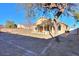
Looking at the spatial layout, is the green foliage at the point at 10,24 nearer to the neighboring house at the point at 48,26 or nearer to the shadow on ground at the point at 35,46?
the shadow on ground at the point at 35,46

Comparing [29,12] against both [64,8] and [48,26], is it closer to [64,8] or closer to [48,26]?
[48,26]

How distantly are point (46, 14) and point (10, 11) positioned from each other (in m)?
0.38

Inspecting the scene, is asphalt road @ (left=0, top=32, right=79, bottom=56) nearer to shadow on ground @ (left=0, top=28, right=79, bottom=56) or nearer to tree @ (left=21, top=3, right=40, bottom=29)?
shadow on ground @ (left=0, top=28, right=79, bottom=56)

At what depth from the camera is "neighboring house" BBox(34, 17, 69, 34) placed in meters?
2.20

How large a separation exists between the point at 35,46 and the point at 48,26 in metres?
0.25

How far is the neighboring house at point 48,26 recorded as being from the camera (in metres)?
2.20

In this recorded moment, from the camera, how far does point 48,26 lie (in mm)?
2215

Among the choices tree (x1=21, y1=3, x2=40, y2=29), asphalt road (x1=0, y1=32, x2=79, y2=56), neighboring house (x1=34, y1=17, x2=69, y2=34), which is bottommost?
asphalt road (x1=0, y1=32, x2=79, y2=56)

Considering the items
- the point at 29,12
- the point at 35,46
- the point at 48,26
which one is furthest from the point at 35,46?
the point at 29,12

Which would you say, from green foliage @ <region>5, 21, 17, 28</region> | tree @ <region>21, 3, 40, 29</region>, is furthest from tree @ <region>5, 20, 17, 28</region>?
tree @ <region>21, 3, 40, 29</region>

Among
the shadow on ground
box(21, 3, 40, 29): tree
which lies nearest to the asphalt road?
the shadow on ground

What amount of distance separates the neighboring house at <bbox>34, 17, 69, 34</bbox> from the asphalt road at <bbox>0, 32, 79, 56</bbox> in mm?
85

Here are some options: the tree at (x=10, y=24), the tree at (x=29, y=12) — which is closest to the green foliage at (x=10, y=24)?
the tree at (x=10, y=24)

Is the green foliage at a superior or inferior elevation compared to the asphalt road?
Result: superior
